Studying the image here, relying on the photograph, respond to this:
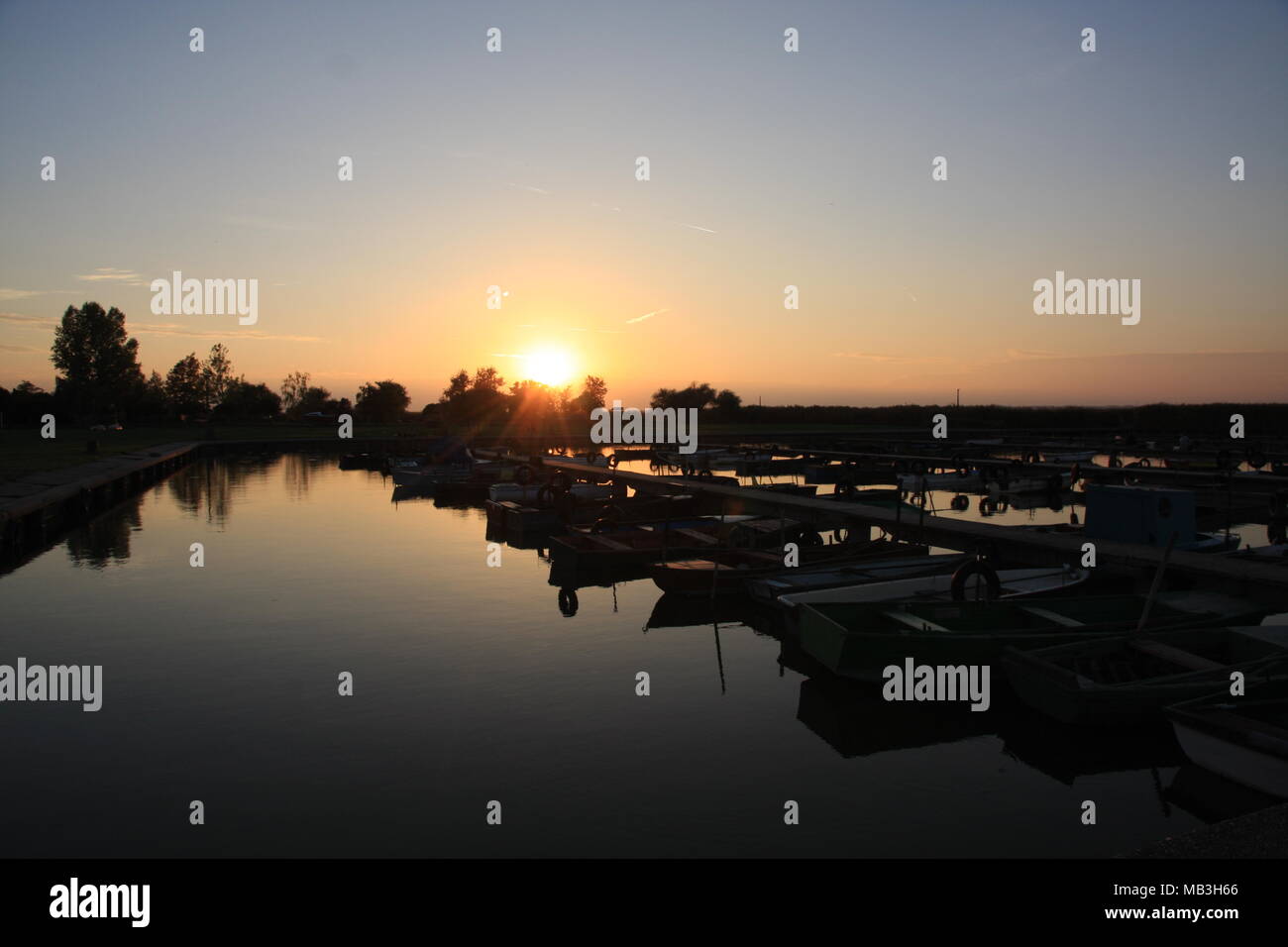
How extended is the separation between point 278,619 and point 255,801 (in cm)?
1021

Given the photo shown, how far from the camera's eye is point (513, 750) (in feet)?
39.4

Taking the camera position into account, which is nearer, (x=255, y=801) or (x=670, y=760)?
(x=255, y=801)

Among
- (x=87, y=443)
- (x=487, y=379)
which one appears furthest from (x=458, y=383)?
(x=87, y=443)

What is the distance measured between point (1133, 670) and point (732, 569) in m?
9.73

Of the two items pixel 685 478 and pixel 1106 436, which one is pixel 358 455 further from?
pixel 1106 436

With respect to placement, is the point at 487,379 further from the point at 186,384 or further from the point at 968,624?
the point at 968,624

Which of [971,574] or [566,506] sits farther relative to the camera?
[566,506]

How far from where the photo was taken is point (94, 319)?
12988 centimetres

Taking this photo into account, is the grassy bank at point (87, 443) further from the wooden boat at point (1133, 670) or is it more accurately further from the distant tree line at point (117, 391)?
the wooden boat at point (1133, 670)

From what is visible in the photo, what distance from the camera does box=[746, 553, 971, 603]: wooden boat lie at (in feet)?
60.1

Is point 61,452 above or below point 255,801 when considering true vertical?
above

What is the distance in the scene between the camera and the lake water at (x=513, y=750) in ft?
31.7

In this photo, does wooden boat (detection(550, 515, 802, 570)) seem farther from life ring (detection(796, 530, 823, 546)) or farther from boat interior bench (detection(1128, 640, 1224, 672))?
boat interior bench (detection(1128, 640, 1224, 672))
